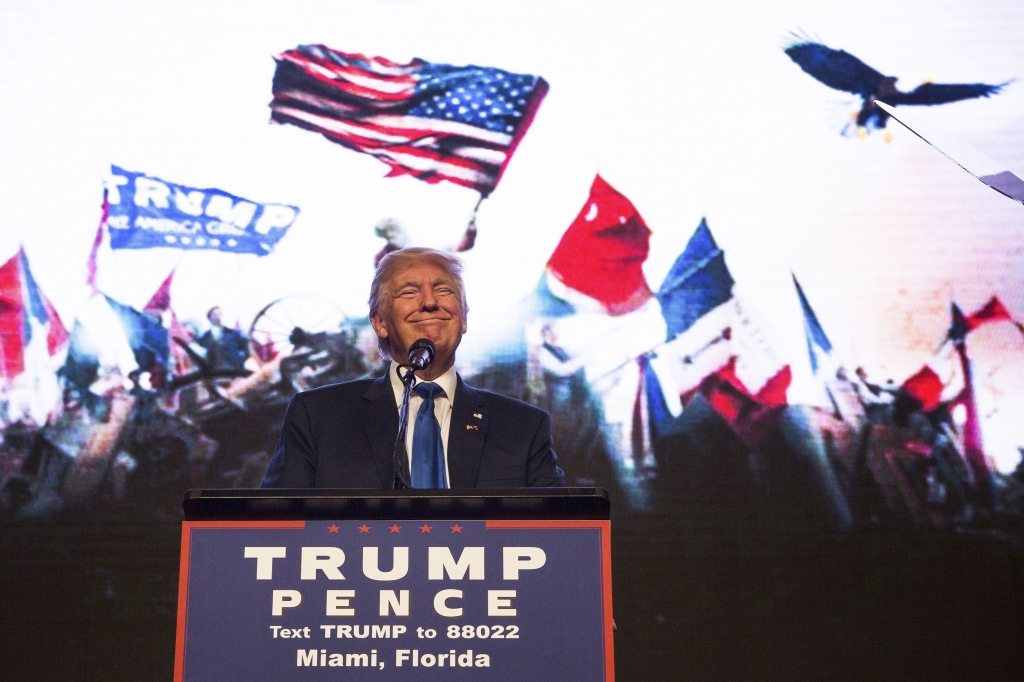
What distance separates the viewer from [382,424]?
2.39 metres

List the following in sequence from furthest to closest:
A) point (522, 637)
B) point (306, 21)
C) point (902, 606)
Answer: point (306, 21) → point (902, 606) → point (522, 637)

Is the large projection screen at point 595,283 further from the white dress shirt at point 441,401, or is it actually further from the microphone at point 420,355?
the microphone at point 420,355

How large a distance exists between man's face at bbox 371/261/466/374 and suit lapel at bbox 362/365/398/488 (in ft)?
0.38

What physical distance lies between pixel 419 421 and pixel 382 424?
0.28ft

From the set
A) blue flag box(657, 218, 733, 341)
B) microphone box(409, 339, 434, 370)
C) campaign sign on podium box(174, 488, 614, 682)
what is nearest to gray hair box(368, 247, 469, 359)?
microphone box(409, 339, 434, 370)

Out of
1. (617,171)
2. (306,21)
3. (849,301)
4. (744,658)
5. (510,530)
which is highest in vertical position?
(306,21)

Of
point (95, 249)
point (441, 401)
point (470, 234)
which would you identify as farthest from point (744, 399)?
point (95, 249)

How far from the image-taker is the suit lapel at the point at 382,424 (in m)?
2.31

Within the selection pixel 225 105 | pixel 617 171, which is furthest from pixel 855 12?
pixel 225 105

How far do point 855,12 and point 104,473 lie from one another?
326 centimetres

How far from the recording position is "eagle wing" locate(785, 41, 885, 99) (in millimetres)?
3873

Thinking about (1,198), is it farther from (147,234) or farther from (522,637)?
(522,637)

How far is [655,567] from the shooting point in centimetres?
370

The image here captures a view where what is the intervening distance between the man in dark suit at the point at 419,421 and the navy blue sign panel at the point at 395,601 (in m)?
0.90
